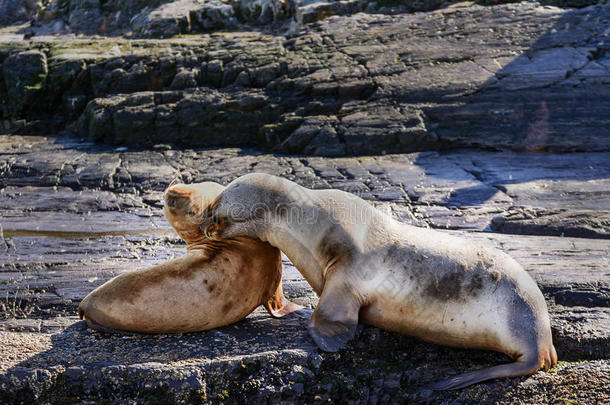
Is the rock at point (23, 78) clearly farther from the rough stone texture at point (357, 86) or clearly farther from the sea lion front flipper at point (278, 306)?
the sea lion front flipper at point (278, 306)

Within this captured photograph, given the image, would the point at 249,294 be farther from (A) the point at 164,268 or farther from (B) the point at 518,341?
(B) the point at 518,341

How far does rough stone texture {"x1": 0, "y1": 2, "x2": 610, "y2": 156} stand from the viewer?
11.2 m

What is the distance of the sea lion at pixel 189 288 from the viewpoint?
4.17 metres

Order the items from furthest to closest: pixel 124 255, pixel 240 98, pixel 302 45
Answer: pixel 302 45
pixel 240 98
pixel 124 255

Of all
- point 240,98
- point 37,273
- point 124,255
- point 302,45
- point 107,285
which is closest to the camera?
point 107,285

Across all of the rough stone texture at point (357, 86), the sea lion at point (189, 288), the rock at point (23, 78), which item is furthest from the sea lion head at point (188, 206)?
the rock at point (23, 78)

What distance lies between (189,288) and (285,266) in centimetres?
229

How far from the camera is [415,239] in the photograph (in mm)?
A: 4242

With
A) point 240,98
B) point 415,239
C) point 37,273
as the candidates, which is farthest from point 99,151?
point 415,239

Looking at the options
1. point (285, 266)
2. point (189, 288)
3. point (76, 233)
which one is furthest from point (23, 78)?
point (189, 288)

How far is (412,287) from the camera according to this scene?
407 centimetres

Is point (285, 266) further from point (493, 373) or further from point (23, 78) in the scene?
point (23, 78)

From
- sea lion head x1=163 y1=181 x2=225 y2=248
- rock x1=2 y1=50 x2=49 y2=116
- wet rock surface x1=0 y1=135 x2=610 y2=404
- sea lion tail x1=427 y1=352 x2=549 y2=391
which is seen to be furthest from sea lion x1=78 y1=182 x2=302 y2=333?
rock x1=2 y1=50 x2=49 y2=116

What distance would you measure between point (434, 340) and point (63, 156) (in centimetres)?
858
